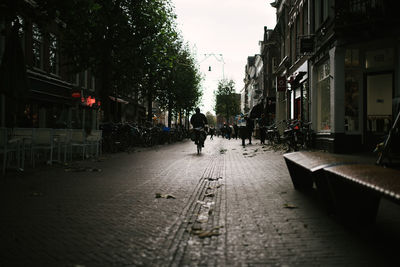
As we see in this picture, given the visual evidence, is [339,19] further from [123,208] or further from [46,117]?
[46,117]

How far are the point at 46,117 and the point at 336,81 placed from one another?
47.7 ft

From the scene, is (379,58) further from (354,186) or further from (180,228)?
(180,228)

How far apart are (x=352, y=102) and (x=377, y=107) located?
87 cm

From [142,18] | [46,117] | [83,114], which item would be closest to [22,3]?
[142,18]

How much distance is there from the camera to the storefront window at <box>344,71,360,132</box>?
1523 centimetres

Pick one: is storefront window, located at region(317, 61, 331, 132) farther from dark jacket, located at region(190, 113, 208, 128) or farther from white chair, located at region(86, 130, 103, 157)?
white chair, located at region(86, 130, 103, 157)

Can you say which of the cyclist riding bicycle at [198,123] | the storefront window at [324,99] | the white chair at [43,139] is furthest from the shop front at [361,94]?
the white chair at [43,139]

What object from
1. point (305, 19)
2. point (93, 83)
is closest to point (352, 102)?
point (305, 19)

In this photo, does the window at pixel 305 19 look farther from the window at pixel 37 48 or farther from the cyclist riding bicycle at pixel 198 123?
the window at pixel 37 48

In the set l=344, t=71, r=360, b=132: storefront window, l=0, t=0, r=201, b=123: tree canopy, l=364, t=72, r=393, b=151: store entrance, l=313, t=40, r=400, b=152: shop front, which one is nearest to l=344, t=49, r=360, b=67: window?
l=313, t=40, r=400, b=152: shop front

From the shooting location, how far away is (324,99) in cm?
1806

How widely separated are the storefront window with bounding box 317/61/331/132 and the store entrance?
6.54 feet

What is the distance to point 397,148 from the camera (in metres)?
7.42

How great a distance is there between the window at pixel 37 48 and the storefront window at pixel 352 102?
47.7 ft
